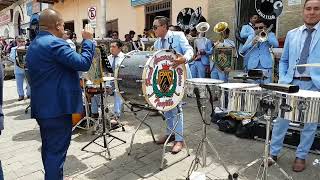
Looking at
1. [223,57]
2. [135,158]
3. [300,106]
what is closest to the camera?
[300,106]

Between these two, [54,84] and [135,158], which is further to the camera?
[135,158]

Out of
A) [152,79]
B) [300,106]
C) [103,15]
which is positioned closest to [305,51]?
[300,106]

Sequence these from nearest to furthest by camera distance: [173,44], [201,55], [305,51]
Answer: [305,51] < [173,44] < [201,55]

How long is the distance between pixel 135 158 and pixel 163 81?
123cm

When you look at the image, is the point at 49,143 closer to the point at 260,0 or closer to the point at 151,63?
the point at 151,63

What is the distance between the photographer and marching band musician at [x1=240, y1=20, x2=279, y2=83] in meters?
6.13

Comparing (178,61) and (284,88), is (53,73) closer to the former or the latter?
(178,61)

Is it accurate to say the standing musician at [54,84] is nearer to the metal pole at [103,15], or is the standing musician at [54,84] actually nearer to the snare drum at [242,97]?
the snare drum at [242,97]

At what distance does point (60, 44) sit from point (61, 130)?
851 mm

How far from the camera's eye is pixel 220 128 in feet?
18.0

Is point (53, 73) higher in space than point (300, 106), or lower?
higher

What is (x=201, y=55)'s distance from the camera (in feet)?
28.0

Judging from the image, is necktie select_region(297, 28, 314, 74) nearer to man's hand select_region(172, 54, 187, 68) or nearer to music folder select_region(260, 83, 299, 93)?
music folder select_region(260, 83, 299, 93)

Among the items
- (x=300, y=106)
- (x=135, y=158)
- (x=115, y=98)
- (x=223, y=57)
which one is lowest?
(x=135, y=158)
